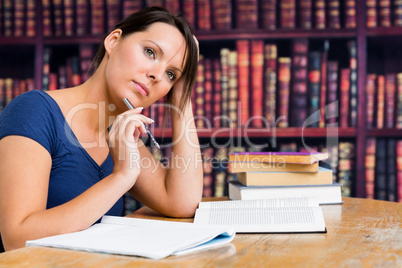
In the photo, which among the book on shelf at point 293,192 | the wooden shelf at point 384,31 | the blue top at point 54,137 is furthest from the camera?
the wooden shelf at point 384,31

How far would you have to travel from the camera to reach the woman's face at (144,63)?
1131mm

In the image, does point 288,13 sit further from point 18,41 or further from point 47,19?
point 18,41

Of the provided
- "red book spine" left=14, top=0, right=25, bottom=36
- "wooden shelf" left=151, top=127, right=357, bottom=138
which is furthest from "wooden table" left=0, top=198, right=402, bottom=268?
"red book spine" left=14, top=0, right=25, bottom=36

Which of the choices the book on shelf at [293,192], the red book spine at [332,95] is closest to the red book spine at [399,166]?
the red book spine at [332,95]

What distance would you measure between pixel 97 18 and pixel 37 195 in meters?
1.47

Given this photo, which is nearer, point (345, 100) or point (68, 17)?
point (345, 100)

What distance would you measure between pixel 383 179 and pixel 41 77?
5.60 feet

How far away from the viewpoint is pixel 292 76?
205 centimetres

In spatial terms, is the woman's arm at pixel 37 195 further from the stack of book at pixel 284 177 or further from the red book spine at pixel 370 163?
the red book spine at pixel 370 163

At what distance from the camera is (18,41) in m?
2.14

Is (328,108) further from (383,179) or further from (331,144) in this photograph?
(383,179)

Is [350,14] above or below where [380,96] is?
above

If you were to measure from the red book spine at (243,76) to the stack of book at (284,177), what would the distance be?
91 cm

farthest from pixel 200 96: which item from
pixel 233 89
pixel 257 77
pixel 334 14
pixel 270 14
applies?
pixel 334 14
